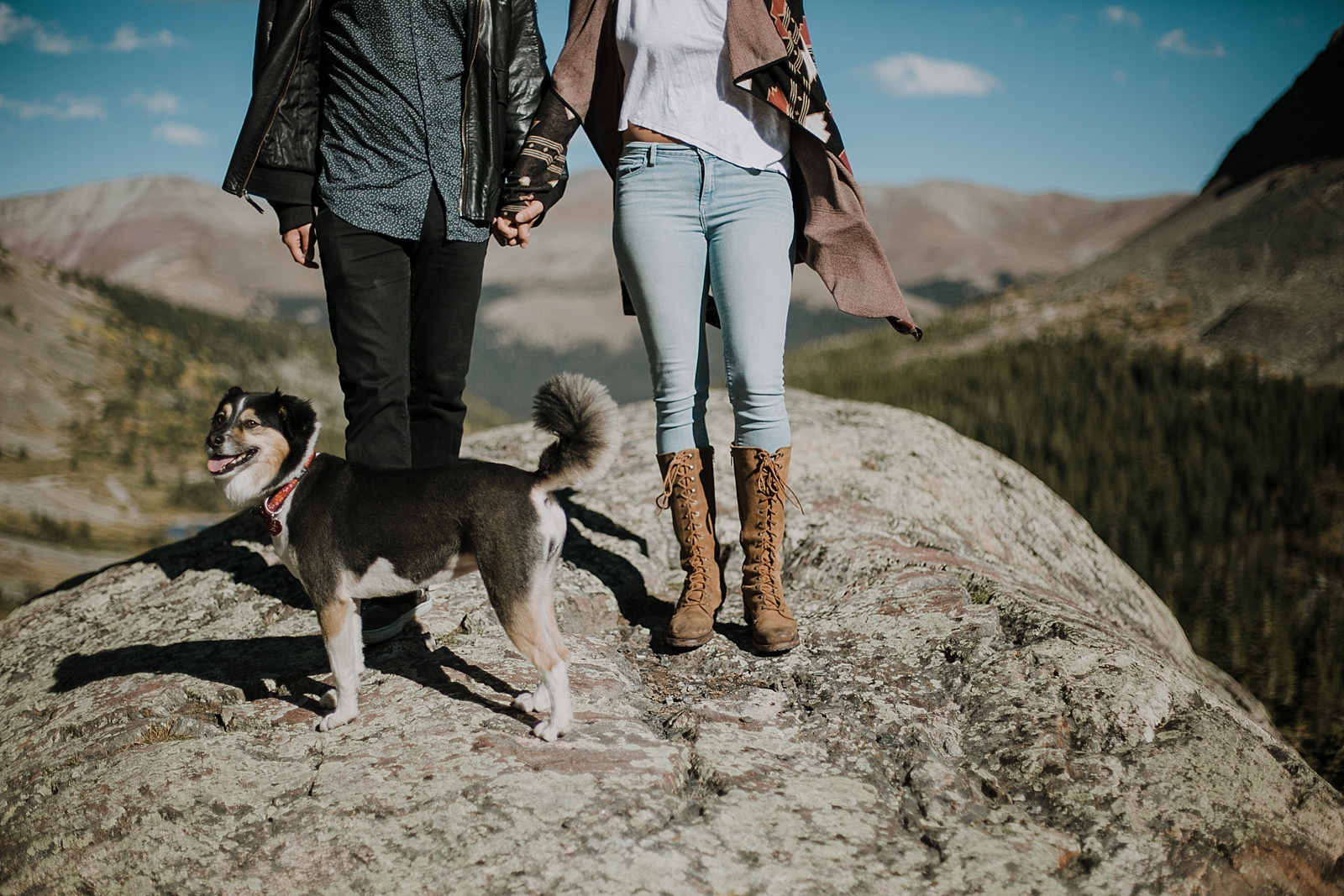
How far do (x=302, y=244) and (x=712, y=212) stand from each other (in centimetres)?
148

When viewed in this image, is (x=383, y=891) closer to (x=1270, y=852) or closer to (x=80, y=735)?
(x=80, y=735)

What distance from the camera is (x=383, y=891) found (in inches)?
78.5

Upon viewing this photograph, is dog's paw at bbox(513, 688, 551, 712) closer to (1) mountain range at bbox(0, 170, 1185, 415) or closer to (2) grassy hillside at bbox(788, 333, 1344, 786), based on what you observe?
(2) grassy hillside at bbox(788, 333, 1344, 786)

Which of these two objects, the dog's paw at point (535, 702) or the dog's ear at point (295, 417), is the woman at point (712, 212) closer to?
the dog's paw at point (535, 702)

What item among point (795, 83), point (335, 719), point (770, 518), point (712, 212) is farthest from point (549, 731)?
point (795, 83)

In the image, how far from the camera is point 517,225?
3295 mm

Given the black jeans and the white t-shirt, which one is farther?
the black jeans

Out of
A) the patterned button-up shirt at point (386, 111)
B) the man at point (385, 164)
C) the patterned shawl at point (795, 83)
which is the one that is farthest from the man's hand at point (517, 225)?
the patterned shawl at point (795, 83)

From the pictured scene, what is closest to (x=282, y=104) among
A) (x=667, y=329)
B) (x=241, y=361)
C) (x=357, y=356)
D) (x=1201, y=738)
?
(x=357, y=356)

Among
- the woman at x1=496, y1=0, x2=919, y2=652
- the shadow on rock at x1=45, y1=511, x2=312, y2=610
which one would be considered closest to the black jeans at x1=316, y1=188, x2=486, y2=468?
the woman at x1=496, y1=0, x2=919, y2=652

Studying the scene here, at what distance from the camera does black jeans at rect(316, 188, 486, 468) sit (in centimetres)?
308

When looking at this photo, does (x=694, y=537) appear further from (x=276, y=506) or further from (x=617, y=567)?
(x=276, y=506)

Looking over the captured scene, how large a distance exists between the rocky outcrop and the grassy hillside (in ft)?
10.9

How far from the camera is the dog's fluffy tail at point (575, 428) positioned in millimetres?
2463
